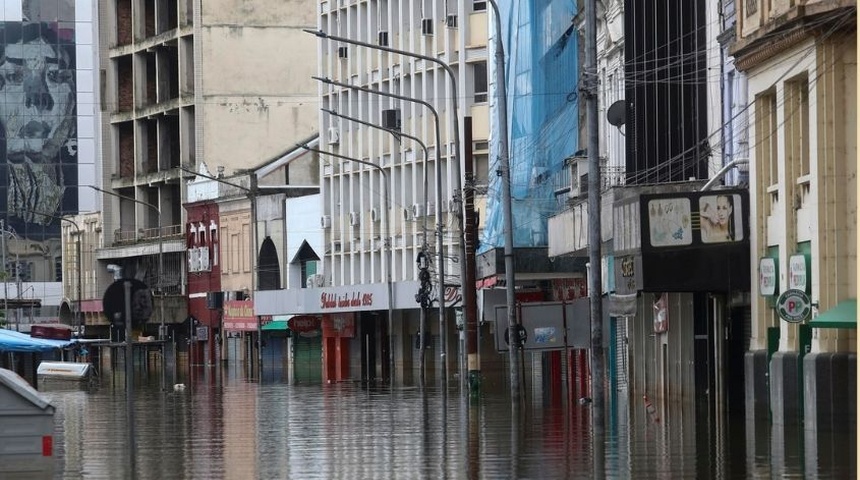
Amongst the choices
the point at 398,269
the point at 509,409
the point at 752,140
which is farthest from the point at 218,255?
the point at 752,140

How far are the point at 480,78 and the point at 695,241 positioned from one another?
44.0 metres

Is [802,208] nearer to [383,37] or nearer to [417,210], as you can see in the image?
[417,210]

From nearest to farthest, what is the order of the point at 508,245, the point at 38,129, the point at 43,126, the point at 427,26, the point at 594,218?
the point at 594,218 → the point at 508,245 → the point at 427,26 → the point at 38,129 → the point at 43,126

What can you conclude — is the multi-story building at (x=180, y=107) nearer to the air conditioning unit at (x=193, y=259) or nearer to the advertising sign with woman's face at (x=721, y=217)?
the air conditioning unit at (x=193, y=259)

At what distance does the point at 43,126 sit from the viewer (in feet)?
479

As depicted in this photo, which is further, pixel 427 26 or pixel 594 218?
pixel 427 26

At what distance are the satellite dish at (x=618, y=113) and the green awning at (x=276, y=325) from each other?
168ft

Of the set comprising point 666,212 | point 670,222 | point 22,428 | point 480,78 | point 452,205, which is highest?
point 480,78

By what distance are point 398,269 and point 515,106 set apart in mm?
28247

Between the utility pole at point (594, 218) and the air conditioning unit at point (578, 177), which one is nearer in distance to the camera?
the utility pole at point (594, 218)

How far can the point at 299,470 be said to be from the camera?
25.9m

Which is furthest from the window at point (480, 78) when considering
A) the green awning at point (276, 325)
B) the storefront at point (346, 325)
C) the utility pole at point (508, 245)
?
the utility pole at point (508, 245)

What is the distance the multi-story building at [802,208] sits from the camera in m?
31.3

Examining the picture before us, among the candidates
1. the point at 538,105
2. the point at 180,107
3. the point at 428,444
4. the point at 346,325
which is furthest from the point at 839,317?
the point at 180,107
